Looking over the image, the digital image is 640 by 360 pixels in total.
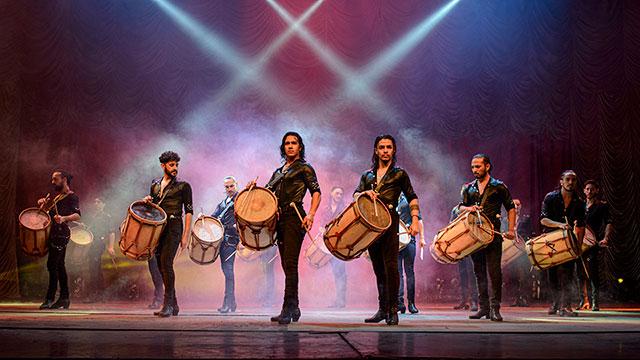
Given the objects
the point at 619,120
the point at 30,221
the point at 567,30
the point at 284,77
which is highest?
the point at 567,30

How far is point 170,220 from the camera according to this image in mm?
6590

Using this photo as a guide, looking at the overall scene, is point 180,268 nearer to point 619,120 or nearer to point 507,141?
point 507,141

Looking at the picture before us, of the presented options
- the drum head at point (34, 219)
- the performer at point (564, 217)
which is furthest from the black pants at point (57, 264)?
the performer at point (564, 217)

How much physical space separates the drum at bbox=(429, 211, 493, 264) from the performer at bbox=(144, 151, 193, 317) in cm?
277

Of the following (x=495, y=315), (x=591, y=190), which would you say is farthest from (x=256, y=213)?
(x=591, y=190)

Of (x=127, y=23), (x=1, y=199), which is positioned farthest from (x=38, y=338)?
(x=127, y=23)

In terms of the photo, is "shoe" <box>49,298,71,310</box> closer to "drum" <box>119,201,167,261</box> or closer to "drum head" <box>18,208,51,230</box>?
"drum head" <box>18,208,51,230</box>

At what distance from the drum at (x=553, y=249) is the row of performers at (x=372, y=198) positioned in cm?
17

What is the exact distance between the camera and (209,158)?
1231 cm

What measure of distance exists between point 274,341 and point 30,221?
16.8ft

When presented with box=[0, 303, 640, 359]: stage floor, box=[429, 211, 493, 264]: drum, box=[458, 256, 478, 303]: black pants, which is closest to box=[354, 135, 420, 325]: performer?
box=[0, 303, 640, 359]: stage floor

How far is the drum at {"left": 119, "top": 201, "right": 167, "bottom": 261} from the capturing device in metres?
6.28

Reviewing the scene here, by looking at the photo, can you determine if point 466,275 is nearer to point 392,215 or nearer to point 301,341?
point 392,215

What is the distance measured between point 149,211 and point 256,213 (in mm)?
1448
